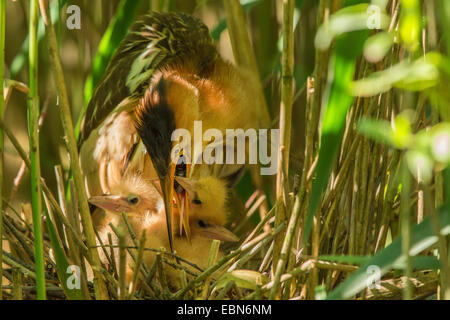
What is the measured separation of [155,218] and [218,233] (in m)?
0.16

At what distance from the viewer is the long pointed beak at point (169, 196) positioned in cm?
152

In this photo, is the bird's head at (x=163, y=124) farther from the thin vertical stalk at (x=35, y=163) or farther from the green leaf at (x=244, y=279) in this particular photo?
the thin vertical stalk at (x=35, y=163)

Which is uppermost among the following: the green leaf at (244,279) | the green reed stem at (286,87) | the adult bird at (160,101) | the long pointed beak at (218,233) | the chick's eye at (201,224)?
the adult bird at (160,101)

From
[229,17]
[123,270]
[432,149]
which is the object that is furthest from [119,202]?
[432,149]

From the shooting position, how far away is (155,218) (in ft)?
5.25

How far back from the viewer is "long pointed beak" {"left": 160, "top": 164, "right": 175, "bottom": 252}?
1518 mm

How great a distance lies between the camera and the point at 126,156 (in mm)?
1818

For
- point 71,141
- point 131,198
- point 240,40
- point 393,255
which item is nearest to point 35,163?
point 71,141

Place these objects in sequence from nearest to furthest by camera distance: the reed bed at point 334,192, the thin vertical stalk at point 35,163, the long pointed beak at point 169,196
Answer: the reed bed at point 334,192 → the thin vertical stalk at point 35,163 → the long pointed beak at point 169,196

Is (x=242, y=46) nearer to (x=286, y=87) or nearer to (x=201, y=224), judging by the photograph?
(x=201, y=224)

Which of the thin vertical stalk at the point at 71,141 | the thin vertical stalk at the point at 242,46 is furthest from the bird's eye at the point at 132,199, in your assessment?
the thin vertical stalk at the point at 71,141

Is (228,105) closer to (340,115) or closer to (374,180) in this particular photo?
(374,180)

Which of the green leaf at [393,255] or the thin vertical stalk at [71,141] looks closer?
the green leaf at [393,255]

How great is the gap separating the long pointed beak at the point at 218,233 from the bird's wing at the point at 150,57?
0.54 meters
